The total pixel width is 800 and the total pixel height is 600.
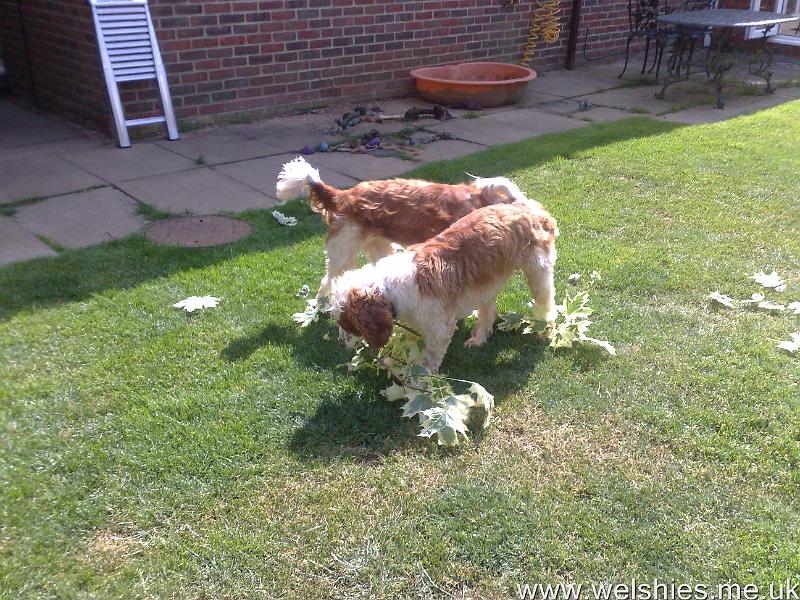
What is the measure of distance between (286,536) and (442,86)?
26.2ft

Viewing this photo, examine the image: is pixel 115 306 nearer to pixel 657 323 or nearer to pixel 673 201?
pixel 657 323

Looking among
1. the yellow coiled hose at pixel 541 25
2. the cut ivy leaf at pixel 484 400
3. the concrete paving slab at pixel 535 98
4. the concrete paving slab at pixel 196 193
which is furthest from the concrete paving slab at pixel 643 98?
the cut ivy leaf at pixel 484 400

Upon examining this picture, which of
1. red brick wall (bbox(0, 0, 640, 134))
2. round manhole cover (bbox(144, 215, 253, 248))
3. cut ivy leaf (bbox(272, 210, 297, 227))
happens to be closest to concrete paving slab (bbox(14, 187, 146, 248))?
round manhole cover (bbox(144, 215, 253, 248))

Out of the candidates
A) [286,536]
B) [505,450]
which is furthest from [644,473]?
[286,536]

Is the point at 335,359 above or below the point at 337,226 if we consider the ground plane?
below

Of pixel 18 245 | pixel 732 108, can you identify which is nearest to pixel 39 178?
pixel 18 245

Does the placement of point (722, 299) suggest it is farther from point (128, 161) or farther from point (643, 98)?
point (643, 98)

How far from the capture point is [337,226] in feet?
14.2

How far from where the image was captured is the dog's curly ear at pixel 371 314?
347 centimetres

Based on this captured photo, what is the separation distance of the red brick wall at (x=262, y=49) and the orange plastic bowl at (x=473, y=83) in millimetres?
421

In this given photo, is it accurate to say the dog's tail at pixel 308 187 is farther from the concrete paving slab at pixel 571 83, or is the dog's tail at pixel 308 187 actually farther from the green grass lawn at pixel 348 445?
the concrete paving slab at pixel 571 83

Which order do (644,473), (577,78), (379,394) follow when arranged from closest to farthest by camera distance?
(644,473), (379,394), (577,78)

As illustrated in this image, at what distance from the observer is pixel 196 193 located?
6535mm

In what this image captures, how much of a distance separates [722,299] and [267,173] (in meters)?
4.43
